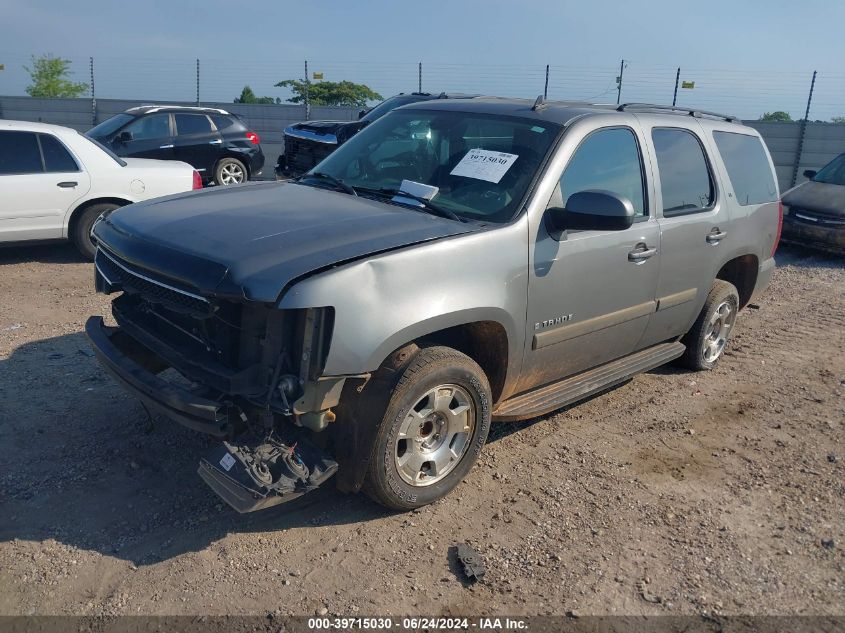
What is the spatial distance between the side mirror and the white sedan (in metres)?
5.39

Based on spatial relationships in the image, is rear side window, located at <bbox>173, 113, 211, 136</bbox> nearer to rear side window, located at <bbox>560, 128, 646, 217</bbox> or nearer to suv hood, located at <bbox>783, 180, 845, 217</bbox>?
suv hood, located at <bbox>783, 180, 845, 217</bbox>

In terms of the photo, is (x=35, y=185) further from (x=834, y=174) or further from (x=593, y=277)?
(x=834, y=174)

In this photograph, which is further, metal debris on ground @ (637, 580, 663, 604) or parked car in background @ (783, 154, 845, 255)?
parked car in background @ (783, 154, 845, 255)

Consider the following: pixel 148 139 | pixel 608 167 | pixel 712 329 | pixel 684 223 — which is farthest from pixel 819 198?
pixel 148 139

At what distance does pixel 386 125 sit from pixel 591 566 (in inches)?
117

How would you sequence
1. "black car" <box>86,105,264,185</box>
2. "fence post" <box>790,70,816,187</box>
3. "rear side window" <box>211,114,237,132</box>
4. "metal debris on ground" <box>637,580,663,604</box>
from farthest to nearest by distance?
"fence post" <box>790,70,816,187</box> → "rear side window" <box>211,114,237,132</box> → "black car" <box>86,105,264,185</box> → "metal debris on ground" <box>637,580,663,604</box>


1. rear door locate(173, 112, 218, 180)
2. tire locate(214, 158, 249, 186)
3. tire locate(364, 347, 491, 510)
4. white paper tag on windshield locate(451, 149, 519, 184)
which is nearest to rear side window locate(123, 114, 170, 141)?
rear door locate(173, 112, 218, 180)

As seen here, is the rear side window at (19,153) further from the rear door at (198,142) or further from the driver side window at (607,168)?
the driver side window at (607,168)

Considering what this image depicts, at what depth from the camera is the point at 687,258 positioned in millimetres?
4914

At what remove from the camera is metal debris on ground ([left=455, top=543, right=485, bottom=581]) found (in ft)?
10.6


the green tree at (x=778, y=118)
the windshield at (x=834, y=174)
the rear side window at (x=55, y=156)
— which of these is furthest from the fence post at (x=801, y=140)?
the rear side window at (x=55, y=156)

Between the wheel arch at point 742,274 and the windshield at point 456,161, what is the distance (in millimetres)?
2591

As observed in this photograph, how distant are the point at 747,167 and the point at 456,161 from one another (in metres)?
2.84

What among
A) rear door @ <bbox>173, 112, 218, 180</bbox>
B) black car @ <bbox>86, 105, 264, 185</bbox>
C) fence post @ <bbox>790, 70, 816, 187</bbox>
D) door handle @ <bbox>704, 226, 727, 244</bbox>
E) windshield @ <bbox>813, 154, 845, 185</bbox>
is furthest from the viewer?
fence post @ <bbox>790, 70, 816, 187</bbox>
